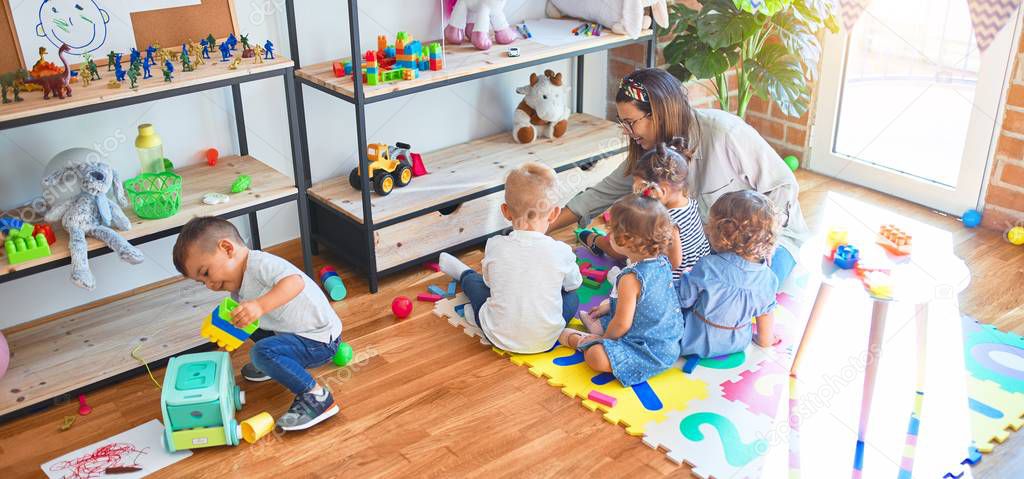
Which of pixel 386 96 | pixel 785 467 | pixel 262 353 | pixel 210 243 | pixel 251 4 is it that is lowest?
pixel 785 467

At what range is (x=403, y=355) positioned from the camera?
8.61 feet

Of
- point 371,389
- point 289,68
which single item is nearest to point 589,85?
point 289,68

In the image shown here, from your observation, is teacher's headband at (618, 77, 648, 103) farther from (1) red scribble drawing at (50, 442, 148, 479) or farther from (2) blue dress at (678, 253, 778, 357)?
(1) red scribble drawing at (50, 442, 148, 479)

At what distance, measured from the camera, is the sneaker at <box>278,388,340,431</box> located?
2.29 m

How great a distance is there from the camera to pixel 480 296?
9.07 ft

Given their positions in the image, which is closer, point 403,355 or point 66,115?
point 66,115

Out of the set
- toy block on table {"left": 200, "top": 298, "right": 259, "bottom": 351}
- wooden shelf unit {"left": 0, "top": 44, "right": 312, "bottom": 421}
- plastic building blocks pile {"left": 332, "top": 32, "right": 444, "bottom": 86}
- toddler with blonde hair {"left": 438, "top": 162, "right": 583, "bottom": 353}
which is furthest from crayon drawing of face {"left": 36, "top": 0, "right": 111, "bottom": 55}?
toddler with blonde hair {"left": 438, "top": 162, "right": 583, "bottom": 353}

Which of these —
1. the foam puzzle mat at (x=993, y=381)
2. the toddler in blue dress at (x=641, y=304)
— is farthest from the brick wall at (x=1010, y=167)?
the toddler in blue dress at (x=641, y=304)

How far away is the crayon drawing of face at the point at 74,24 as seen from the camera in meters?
2.46

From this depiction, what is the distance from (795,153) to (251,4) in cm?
230

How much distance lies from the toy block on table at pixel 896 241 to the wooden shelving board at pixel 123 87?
5.26 ft

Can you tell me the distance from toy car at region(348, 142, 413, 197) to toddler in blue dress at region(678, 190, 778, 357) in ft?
3.26

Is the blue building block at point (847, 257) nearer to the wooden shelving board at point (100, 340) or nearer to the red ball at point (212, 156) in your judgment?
the wooden shelving board at point (100, 340)

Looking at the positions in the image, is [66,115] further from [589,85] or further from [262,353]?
[589,85]
